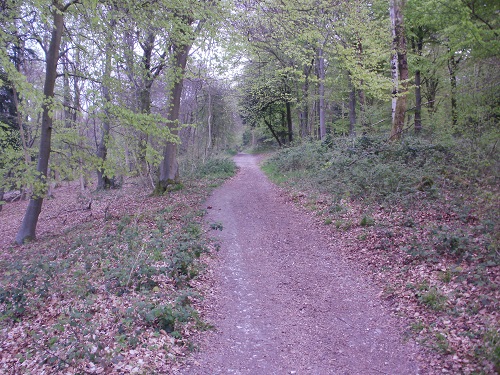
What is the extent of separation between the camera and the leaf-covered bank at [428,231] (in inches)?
184

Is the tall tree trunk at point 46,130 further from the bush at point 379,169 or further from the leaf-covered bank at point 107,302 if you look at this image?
the bush at point 379,169

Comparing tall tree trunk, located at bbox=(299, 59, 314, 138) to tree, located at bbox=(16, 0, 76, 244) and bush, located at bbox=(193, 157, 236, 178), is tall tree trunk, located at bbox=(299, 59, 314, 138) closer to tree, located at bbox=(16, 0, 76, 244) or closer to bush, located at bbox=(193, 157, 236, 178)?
bush, located at bbox=(193, 157, 236, 178)

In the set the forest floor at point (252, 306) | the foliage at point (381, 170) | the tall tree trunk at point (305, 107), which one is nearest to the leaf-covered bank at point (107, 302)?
the forest floor at point (252, 306)

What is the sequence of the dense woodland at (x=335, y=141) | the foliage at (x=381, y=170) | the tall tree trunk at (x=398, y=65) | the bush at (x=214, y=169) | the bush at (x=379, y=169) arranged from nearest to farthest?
1. the dense woodland at (x=335, y=141)
2. the foliage at (x=381, y=170)
3. the bush at (x=379, y=169)
4. the tall tree trunk at (x=398, y=65)
5. the bush at (x=214, y=169)

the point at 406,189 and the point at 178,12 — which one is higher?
the point at 178,12

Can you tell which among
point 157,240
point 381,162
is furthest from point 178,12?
point 381,162

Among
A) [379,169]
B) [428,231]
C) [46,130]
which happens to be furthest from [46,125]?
[428,231]

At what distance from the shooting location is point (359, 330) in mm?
5289

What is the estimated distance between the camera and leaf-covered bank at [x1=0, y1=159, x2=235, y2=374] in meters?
4.43

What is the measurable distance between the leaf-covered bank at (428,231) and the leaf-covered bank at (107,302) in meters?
3.36

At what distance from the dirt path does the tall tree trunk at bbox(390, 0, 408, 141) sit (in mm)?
5928

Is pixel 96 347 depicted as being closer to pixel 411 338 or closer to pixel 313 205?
pixel 411 338

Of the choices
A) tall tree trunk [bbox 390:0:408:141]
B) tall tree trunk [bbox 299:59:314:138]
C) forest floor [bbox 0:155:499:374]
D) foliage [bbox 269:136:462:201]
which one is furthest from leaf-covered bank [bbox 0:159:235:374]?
tall tree trunk [bbox 299:59:314:138]

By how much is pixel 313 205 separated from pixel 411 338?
7.37 metres
